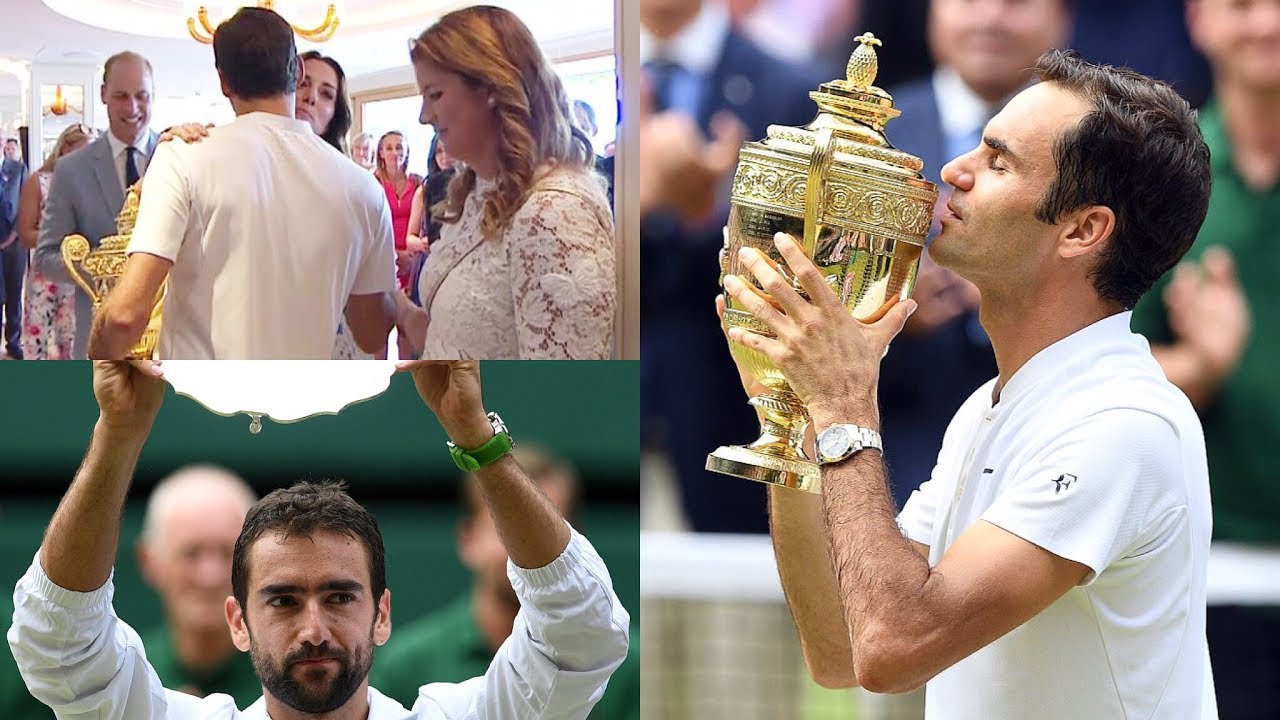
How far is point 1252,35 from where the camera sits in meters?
3.14

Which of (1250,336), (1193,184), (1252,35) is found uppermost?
(1252,35)

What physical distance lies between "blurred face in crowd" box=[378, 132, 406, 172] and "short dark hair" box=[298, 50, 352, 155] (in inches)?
3.2

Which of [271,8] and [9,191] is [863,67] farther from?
[9,191]

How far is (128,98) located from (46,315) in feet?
1.71

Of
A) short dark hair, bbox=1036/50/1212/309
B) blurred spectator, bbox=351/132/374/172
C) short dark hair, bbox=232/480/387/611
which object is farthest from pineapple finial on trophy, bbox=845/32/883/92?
short dark hair, bbox=232/480/387/611

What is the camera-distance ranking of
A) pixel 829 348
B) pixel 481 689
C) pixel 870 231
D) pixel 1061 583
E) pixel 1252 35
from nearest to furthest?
pixel 1061 583
pixel 829 348
pixel 870 231
pixel 481 689
pixel 1252 35

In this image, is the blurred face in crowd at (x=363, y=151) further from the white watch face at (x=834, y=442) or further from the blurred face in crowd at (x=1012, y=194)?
the white watch face at (x=834, y=442)

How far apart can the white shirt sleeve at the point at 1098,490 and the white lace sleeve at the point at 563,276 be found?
161 centimetres

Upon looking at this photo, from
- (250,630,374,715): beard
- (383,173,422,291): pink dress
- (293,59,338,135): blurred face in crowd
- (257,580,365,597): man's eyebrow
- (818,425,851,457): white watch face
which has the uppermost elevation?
Result: (293,59,338,135): blurred face in crowd

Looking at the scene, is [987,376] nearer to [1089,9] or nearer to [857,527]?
[1089,9]

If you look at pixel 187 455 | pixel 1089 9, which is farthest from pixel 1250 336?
pixel 187 455

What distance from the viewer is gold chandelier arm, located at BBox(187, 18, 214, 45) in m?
3.08

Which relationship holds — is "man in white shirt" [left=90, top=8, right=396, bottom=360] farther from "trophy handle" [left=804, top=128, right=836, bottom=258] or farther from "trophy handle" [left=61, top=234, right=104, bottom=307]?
"trophy handle" [left=804, top=128, right=836, bottom=258]

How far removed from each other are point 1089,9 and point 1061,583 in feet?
6.47
